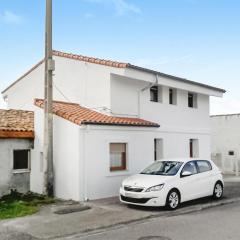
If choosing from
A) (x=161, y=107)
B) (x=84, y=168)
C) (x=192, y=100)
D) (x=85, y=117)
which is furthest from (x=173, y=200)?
(x=192, y=100)

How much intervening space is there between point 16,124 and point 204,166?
7500 mm

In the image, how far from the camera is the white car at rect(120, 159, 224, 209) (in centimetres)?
1184

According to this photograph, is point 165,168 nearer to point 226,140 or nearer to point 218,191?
point 218,191

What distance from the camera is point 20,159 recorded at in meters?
15.8

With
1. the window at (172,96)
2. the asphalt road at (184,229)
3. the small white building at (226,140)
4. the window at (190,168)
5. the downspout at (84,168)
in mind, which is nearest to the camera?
the asphalt road at (184,229)

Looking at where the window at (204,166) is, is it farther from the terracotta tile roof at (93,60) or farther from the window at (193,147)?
the window at (193,147)

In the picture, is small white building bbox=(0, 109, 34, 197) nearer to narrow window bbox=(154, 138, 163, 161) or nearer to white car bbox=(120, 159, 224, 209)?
white car bbox=(120, 159, 224, 209)

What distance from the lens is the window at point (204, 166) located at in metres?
13.6

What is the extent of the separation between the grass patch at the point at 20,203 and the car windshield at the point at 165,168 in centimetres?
365

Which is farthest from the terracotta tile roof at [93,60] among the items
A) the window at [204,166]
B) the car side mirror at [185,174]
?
the car side mirror at [185,174]

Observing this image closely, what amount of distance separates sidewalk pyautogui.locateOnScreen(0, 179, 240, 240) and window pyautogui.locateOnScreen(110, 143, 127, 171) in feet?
6.79

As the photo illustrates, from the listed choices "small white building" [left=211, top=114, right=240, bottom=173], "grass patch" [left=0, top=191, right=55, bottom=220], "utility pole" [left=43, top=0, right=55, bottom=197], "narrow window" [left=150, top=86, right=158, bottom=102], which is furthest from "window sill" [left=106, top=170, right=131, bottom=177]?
"small white building" [left=211, top=114, right=240, bottom=173]

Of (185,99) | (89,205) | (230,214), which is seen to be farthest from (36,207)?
(185,99)

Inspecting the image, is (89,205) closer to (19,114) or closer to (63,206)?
(63,206)
